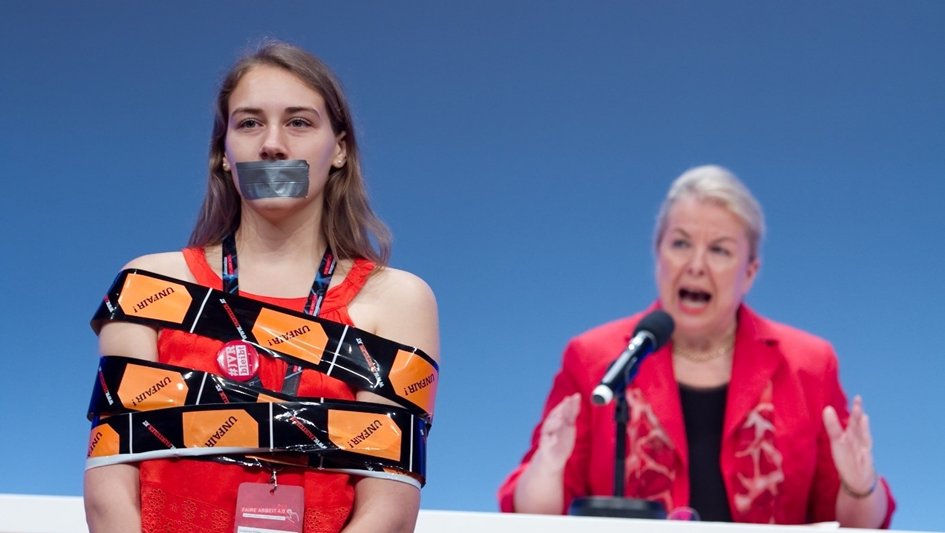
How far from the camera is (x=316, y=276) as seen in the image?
6.88 ft

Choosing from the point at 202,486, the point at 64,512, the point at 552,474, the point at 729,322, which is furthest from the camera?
the point at 729,322

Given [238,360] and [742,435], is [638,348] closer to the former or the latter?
[742,435]

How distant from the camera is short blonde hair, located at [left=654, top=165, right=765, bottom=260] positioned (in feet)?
12.6

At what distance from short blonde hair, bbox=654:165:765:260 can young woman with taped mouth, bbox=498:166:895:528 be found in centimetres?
10

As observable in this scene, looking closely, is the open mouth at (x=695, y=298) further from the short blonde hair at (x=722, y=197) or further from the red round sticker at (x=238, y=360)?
the red round sticker at (x=238, y=360)

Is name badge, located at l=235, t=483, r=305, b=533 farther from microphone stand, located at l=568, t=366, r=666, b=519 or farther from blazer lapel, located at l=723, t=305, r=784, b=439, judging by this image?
blazer lapel, located at l=723, t=305, r=784, b=439

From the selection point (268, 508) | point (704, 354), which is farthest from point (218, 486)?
point (704, 354)

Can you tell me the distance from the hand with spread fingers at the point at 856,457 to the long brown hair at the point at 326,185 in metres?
1.61

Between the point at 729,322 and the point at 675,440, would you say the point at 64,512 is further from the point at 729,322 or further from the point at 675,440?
the point at 729,322

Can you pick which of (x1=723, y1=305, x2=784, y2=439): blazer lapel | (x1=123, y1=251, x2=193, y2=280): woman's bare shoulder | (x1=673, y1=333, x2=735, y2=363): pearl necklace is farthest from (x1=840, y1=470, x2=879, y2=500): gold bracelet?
(x1=123, y1=251, x2=193, y2=280): woman's bare shoulder

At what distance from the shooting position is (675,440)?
334 centimetres

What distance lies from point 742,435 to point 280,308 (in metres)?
1.80

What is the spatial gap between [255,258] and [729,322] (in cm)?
203

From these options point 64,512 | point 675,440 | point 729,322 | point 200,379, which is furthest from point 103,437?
point 729,322
